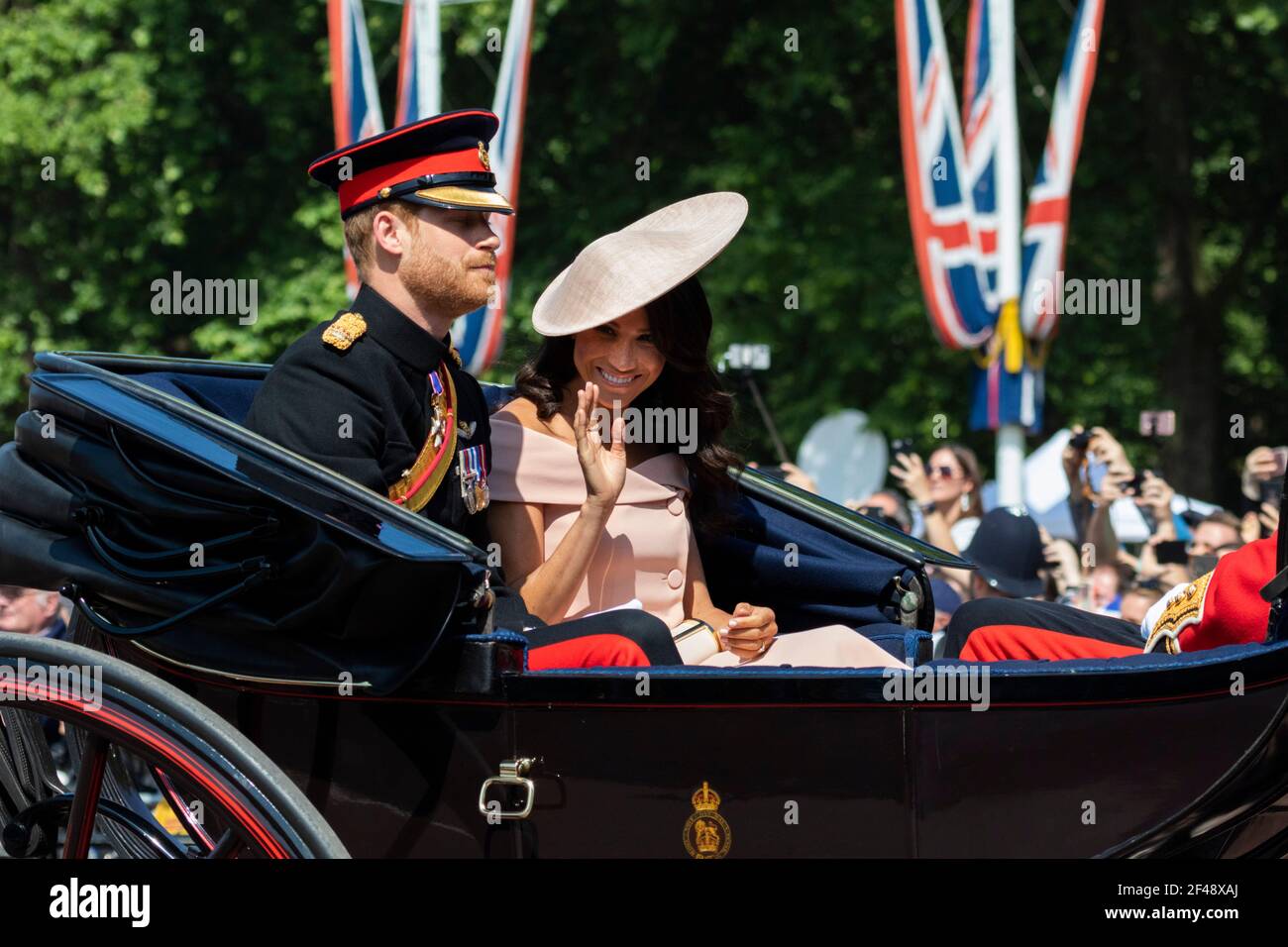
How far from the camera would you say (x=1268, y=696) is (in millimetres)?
2445

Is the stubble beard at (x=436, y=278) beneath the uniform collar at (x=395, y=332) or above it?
above

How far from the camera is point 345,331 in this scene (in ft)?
9.84

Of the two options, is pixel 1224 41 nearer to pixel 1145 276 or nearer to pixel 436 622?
pixel 1145 276

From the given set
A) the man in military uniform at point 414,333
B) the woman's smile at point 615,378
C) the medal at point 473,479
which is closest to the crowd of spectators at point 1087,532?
the woman's smile at point 615,378

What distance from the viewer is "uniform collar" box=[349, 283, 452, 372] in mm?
3070

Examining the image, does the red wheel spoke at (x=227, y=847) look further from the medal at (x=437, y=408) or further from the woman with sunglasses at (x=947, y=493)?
the woman with sunglasses at (x=947, y=493)

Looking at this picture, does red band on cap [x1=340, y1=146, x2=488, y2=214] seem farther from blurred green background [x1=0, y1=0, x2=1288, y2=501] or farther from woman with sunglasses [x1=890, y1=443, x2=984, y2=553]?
blurred green background [x1=0, y1=0, x2=1288, y2=501]

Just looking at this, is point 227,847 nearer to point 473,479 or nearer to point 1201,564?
point 473,479

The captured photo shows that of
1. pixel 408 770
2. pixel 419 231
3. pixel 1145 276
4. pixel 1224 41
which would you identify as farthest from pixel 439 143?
pixel 1224 41

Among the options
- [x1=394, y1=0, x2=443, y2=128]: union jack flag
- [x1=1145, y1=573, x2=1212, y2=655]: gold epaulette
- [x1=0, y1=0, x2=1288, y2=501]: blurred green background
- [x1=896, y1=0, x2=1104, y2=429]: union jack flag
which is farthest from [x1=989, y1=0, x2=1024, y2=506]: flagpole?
[x1=1145, y1=573, x2=1212, y2=655]: gold epaulette

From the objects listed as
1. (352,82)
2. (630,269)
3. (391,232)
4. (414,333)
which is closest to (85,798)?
(414,333)

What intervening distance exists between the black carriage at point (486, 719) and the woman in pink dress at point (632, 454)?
22.7 inches

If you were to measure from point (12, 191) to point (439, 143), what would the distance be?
12.4 m

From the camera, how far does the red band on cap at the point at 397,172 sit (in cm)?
311
